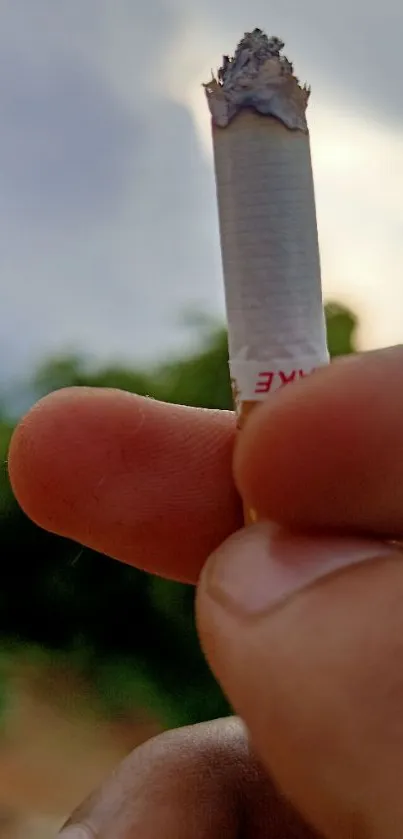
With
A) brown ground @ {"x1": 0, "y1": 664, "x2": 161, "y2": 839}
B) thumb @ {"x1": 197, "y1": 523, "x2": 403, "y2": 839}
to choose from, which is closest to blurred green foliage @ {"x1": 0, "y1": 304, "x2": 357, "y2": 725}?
brown ground @ {"x1": 0, "y1": 664, "x2": 161, "y2": 839}

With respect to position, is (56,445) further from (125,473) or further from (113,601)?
(113,601)

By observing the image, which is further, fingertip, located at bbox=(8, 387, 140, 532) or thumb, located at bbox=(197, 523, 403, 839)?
fingertip, located at bbox=(8, 387, 140, 532)

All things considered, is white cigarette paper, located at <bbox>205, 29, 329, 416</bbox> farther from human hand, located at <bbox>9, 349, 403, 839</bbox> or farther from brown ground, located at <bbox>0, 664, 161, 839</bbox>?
brown ground, located at <bbox>0, 664, 161, 839</bbox>

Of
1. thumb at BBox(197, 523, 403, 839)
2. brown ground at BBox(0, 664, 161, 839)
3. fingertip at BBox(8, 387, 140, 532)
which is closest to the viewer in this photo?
thumb at BBox(197, 523, 403, 839)

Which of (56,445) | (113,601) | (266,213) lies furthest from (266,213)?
(113,601)

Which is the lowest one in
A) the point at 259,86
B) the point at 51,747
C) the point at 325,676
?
the point at 51,747

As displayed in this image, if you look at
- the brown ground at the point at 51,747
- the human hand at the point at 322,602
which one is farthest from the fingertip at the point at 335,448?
the brown ground at the point at 51,747
